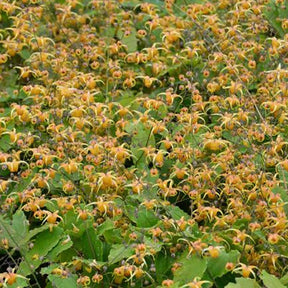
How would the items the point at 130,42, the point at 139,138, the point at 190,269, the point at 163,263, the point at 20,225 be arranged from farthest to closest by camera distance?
the point at 130,42 < the point at 139,138 < the point at 20,225 < the point at 163,263 < the point at 190,269

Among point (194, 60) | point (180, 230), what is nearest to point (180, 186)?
point (180, 230)

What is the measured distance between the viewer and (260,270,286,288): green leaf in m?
3.13

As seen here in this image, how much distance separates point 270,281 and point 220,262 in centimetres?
25

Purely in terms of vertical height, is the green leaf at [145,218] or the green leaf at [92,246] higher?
the green leaf at [145,218]

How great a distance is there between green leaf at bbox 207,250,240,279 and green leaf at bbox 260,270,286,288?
0.54ft

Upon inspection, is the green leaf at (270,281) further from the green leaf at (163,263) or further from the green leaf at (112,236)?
the green leaf at (112,236)

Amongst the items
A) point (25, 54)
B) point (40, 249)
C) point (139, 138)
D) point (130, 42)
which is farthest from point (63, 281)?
point (130, 42)

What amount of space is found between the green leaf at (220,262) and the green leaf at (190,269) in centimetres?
8

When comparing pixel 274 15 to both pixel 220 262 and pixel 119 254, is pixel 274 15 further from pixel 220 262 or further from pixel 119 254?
pixel 119 254

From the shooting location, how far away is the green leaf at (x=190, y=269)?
3.22 metres

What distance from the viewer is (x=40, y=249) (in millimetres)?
3521

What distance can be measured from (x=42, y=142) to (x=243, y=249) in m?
1.32

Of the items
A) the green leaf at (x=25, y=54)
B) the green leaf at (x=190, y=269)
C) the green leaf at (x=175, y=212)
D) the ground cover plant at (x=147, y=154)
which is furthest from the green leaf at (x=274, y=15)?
the green leaf at (x=190, y=269)

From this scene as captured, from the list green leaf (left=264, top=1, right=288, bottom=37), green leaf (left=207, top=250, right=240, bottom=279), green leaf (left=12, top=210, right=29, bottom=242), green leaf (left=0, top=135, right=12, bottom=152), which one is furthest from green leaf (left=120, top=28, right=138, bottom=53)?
green leaf (left=207, top=250, right=240, bottom=279)
